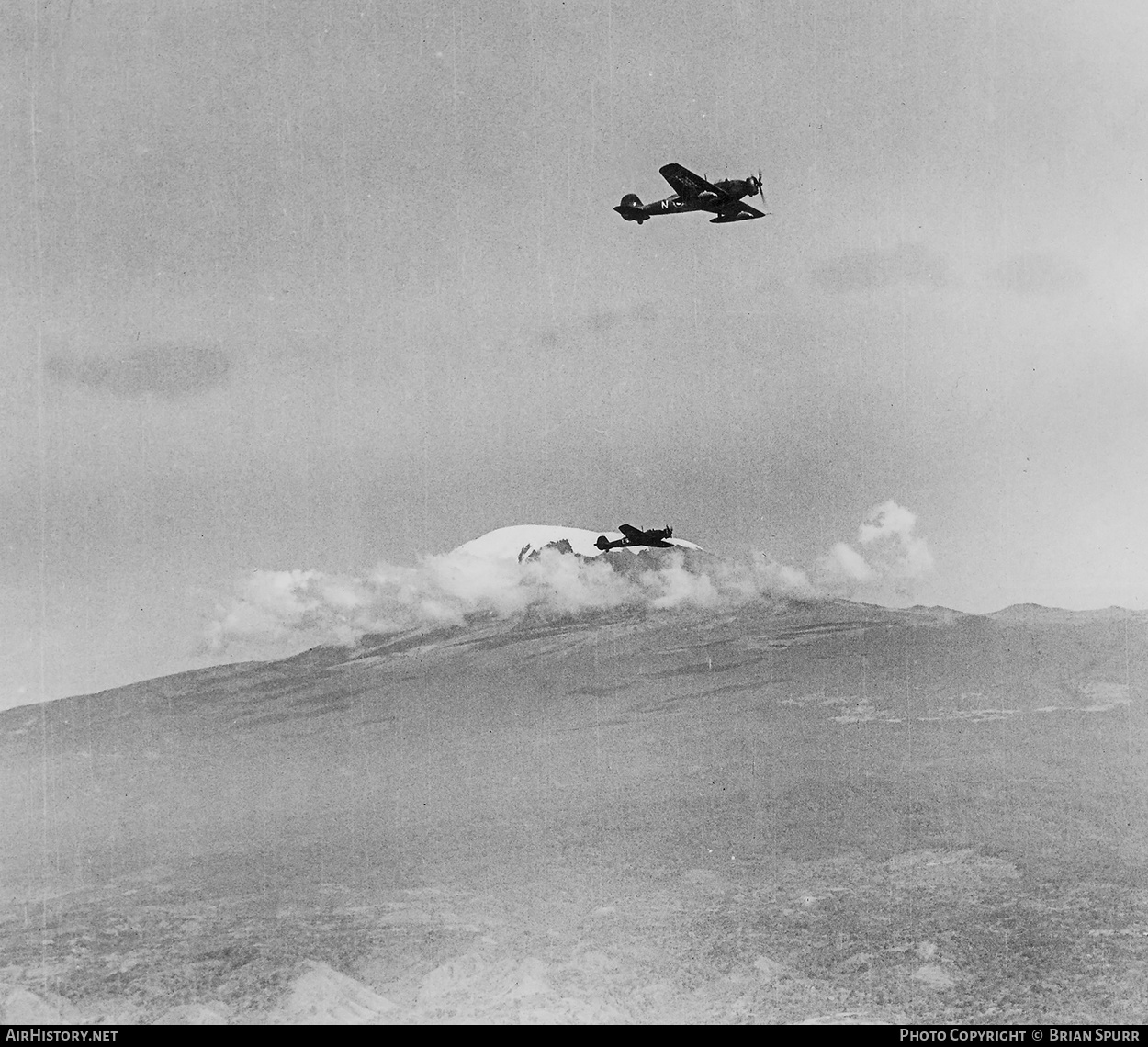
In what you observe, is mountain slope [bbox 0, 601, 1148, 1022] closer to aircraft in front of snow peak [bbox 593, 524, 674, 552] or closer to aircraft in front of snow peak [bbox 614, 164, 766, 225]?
aircraft in front of snow peak [bbox 593, 524, 674, 552]

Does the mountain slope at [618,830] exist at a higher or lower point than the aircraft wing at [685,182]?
lower

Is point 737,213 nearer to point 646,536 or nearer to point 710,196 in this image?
point 710,196

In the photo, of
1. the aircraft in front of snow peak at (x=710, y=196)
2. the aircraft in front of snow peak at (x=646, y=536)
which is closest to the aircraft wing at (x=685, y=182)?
the aircraft in front of snow peak at (x=710, y=196)

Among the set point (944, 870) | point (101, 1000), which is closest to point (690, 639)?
point (944, 870)

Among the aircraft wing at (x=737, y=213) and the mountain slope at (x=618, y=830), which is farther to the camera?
the mountain slope at (x=618, y=830)

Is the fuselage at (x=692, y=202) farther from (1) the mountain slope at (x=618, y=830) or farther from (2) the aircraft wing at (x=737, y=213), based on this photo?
(1) the mountain slope at (x=618, y=830)

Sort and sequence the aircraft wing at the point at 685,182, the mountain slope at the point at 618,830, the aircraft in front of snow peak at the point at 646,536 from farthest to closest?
1. the aircraft in front of snow peak at the point at 646,536
2. the mountain slope at the point at 618,830
3. the aircraft wing at the point at 685,182

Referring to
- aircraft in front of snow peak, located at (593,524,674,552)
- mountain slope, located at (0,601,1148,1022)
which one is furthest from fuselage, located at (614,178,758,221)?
mountain slope, located at (0,601,1148,1022)
